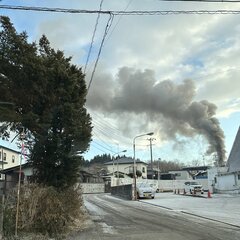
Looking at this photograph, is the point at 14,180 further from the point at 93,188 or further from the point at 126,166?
the point at 126,166

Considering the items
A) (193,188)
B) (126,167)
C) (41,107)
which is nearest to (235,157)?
(193,188)

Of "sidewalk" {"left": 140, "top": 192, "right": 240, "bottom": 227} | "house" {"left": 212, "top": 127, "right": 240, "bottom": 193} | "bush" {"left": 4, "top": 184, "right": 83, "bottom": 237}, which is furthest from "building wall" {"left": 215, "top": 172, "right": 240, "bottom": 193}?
"bush" {"left": 4, "top": 184, "right": 83, "bottom": 237}

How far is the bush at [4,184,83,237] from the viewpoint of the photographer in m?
13.7

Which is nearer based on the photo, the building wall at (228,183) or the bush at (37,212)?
the bush at (37,212)

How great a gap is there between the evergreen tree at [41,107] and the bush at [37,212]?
3.00m

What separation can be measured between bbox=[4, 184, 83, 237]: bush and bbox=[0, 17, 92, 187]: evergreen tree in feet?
9.83

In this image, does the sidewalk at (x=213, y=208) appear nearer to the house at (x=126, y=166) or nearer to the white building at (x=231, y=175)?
the white building at (x=231, y=175)

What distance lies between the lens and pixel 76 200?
1806 cm

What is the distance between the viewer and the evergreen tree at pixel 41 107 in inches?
703

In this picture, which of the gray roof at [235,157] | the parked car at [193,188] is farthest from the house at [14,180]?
the gray roof at [235,157]

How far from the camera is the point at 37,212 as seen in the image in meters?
14.2

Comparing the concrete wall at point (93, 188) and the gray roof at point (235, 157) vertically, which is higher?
the gray roof at point (235, 157)

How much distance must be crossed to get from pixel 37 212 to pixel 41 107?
6285 millimetres

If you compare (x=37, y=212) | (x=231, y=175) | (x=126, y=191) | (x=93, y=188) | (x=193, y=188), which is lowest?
(x=37, y=212)
